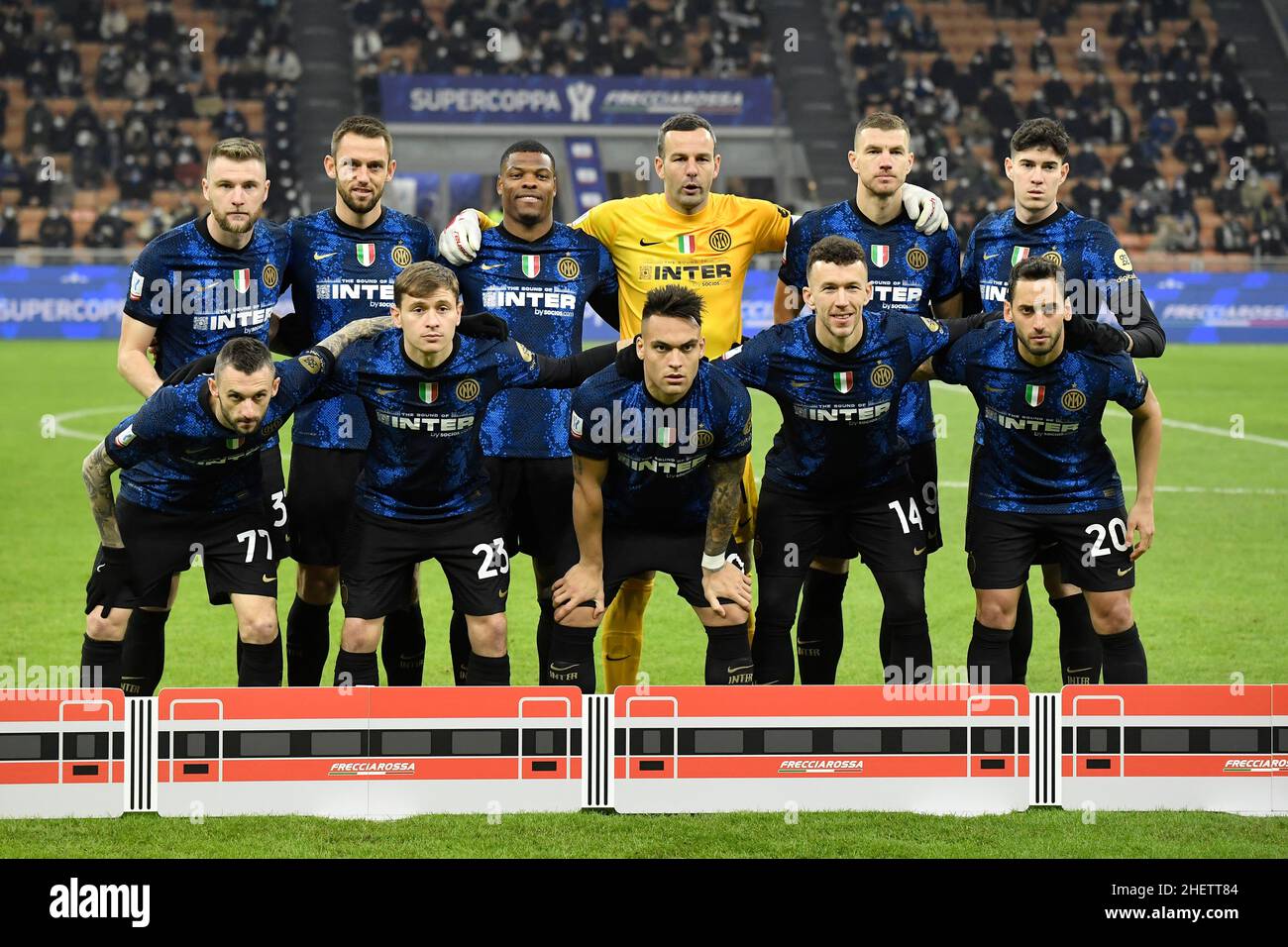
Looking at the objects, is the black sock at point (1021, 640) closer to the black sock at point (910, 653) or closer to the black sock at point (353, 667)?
the black sock at point (910, 653)

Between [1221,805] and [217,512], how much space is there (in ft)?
13.0

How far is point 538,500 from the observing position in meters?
6.82

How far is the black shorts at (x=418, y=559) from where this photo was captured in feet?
20.5

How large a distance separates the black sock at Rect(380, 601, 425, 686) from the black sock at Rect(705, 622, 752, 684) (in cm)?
141

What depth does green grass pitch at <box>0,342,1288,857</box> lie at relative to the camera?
545 cm

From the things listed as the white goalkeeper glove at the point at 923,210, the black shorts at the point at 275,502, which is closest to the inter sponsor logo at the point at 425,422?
the black shorts at the point at 275,502

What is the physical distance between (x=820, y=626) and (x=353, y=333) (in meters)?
2.38

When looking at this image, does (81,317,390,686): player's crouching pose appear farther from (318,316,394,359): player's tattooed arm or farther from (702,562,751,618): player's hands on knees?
(702,562,751,618): player's hands on knees

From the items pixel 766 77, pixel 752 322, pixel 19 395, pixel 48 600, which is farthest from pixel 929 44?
pixel 48 600

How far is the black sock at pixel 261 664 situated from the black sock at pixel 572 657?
3.59 feet

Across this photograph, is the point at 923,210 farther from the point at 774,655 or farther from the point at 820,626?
the point at 774,655

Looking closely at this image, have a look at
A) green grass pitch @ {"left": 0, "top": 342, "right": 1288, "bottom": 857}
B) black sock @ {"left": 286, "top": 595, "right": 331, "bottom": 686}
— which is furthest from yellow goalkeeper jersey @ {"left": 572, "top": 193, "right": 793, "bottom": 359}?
green grass pitch @ {"left": 0, "top": 342, "right": 1288, "bottom": 857}

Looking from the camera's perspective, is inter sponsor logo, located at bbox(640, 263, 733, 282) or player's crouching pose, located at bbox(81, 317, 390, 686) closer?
player's crouching pose, located at bbox(81, 317, 390, 686)

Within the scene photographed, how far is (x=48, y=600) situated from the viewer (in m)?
9.60
